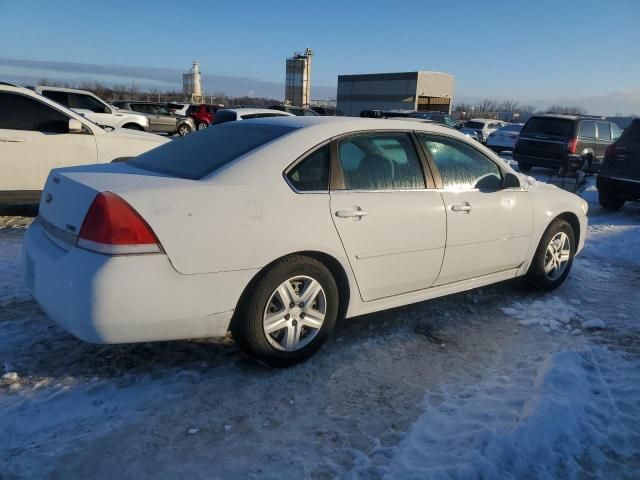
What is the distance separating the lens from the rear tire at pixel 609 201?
9.87 metres

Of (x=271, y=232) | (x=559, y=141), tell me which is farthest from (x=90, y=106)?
(x=271, y=232)

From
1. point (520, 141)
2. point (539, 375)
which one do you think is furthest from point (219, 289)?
point (520, 141)

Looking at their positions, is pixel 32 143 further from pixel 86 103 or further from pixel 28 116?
pixel 86 103

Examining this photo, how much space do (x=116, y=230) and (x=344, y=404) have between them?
1.54 m

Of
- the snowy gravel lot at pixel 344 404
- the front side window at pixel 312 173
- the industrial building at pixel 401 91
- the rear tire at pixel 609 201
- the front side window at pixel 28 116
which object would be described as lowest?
the snowy gravel lot at pixel 344 404

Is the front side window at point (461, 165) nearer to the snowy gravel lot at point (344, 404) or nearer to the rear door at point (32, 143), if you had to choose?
the snowy gravel lot at point (344, 404)

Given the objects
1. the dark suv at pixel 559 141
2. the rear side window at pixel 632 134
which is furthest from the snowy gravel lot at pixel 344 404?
the dark suv at pixel 559 141

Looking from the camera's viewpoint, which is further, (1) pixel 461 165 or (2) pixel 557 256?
(2) pixel 557 256

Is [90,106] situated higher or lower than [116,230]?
higher

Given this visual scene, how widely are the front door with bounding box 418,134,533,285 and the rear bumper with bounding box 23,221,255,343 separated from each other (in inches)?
68.5

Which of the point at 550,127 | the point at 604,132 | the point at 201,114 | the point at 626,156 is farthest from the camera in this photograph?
the point at 201,114

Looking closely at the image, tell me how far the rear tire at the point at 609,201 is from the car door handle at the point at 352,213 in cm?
808

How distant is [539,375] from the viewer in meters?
3.36

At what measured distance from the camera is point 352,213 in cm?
340
